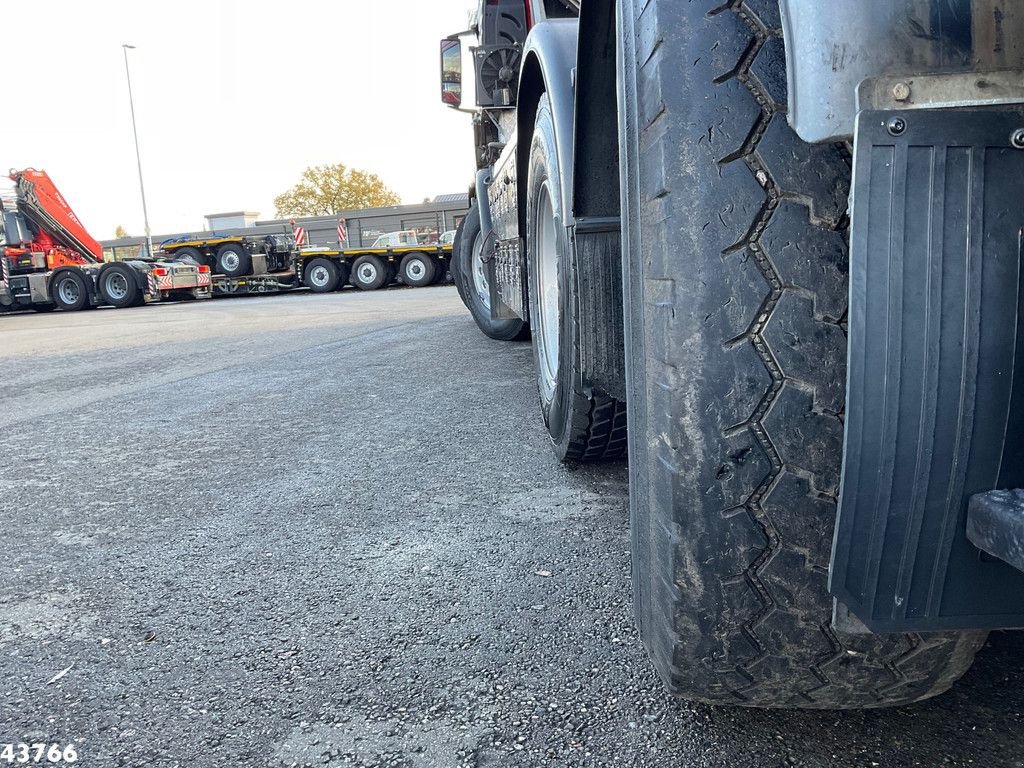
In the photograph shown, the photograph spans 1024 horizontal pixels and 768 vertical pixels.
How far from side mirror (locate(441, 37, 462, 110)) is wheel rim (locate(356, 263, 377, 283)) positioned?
15.0 metres

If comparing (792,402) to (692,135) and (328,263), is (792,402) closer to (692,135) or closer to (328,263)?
(692,135)

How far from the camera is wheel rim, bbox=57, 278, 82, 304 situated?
17.5 m

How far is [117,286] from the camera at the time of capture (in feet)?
57.2

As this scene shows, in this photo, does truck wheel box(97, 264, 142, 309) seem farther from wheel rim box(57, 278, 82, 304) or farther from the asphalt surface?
the asphalt surface

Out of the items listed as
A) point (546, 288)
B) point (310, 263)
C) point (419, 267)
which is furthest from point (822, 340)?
point (310, 263)

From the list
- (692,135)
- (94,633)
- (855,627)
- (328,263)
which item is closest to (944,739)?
(855,627)

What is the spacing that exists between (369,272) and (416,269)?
50.8 inches

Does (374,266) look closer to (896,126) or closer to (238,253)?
(238,253)

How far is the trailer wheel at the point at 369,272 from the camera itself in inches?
758

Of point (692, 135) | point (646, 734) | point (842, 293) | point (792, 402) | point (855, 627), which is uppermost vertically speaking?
point (692, 135)

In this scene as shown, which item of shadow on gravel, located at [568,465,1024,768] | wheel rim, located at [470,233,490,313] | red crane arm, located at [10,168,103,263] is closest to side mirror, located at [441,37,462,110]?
wheel rim, located at [470,233,490,313]

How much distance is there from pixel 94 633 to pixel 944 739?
5.42 ft

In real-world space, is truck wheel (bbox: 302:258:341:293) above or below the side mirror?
below

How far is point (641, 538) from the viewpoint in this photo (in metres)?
1.21
